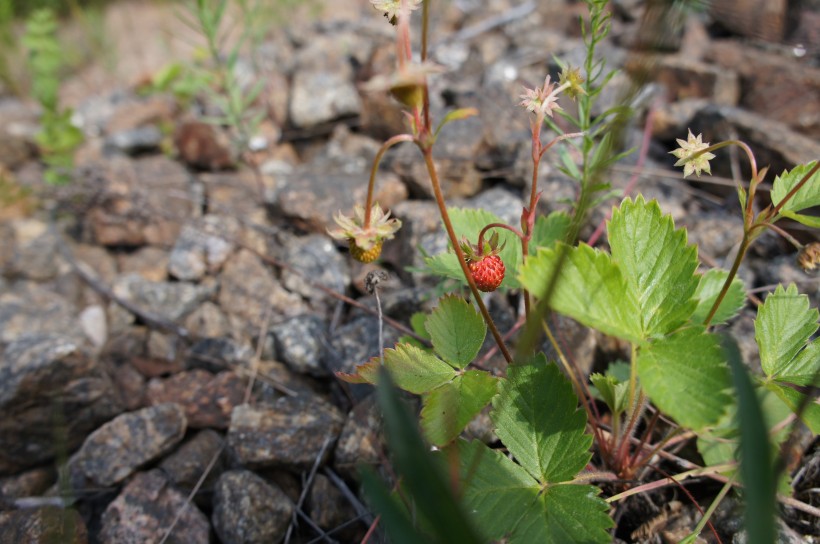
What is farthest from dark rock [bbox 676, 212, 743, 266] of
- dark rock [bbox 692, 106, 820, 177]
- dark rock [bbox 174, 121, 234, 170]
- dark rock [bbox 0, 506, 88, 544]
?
dark rock [bbox 174, 121, 234, 170]

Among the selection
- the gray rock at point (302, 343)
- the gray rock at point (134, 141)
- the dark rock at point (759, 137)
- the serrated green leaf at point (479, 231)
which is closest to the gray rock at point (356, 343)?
the gray rock at point (302, 343)

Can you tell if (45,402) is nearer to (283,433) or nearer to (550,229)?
(283,433)

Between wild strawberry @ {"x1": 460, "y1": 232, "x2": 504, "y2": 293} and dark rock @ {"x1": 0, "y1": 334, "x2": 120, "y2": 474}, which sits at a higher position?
wild strawberry @ {"x1": 460, "y1": 232, "x2": 504, "y2": 293}

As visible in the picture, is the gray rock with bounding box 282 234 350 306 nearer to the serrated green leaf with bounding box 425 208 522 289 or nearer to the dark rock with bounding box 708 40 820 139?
the serrated green leaf with bounding box 425 208 522 289

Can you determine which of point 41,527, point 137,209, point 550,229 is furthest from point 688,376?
point 137,209

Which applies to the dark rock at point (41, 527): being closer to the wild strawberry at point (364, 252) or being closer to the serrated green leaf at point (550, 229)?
the wild strawberry at point (364, 252)

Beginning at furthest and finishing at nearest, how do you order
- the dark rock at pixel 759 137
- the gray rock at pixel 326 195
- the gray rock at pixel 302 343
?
1. the gray rock at pixel 326 195
2. the dark rock at pixel 759 137
3. the gray rock at pixel 302 343
